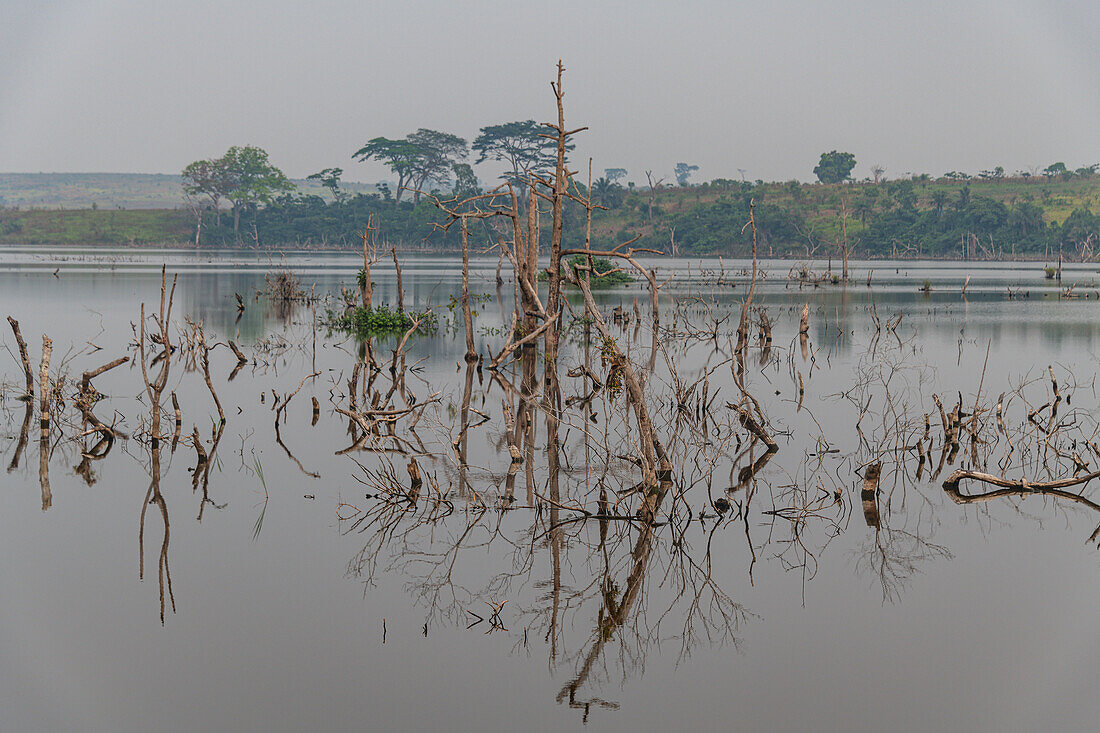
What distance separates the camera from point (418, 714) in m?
5.18

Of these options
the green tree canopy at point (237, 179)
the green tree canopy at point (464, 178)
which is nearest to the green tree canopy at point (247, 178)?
the green tree canopy at point (237, 179)

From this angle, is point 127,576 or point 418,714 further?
point 127,576

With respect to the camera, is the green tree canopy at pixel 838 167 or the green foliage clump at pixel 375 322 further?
the green tree canopy at pixel 838 167

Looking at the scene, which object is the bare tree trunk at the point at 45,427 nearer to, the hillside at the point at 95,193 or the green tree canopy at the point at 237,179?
the green tree canopy at the point at 237,179

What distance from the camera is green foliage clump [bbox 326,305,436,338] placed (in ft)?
78.2

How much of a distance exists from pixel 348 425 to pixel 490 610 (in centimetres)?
617

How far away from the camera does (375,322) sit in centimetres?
2400

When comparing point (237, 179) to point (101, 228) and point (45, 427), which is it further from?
point (45, 427)

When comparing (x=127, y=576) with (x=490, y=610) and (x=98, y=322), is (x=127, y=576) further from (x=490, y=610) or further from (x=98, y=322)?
(x=98, y=322)

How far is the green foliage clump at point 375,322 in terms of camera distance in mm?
23828

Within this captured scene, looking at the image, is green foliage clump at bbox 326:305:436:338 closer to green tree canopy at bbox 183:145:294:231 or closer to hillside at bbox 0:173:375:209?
green tree canopy at bbox 183:145:294:231

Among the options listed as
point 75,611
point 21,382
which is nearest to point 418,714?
point 75,611

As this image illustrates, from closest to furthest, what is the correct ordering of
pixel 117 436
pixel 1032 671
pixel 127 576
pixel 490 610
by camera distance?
1. pixel 1032 671
2. pixel 490 610
3. pixel 127 576
4. pixel 117 436

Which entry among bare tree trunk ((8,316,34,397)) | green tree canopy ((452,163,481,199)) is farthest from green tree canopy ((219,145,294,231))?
bare tree trunk ((8,316,34,397))
